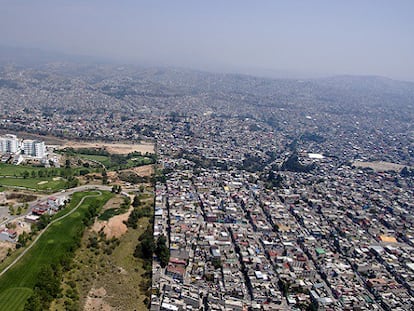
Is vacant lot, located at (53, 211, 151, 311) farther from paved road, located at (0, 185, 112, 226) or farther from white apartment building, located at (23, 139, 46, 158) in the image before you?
white apartment building, located at (23, 139, 46, 158)

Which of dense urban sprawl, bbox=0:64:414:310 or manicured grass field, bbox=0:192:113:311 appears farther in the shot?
dense urban sprawl, bbox=0:64:414:310

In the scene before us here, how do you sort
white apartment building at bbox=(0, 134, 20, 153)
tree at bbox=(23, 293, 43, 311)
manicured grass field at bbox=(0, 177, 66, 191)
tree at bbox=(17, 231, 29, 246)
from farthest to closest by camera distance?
white apartment building at bbox=(0, 134, 20, 153) < manicured grass field at bbox=(0, 177, 66, 191) < tree at bbox=(17, 231, 29, 246) < tree at bbox=(23, 293, 43, 311)

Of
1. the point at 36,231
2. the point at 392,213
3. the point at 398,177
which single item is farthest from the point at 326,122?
the point at 36,231

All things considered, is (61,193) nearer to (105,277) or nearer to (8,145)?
(105,277)

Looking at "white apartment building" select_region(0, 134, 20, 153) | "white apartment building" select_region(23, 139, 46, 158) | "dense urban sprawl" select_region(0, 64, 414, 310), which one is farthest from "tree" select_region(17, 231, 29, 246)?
"white apartment building" select_region(0, 134, 20, 153)

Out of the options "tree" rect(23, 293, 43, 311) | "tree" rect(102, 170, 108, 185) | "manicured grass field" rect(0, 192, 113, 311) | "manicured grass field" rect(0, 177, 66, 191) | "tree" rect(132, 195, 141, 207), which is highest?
"tree" rect(23, 293, 43, 311)

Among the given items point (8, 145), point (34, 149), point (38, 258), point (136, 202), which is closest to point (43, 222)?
point (38, 258)

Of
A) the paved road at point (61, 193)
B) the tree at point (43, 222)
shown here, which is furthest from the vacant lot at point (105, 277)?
the paved road at point (61, 193)

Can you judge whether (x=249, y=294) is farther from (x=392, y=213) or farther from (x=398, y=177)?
(x=398, y=177)
